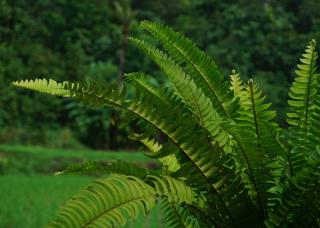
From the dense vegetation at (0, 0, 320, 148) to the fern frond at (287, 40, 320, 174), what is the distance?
1980cm

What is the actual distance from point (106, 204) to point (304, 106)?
20.2 inches

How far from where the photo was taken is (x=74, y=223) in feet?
2.74

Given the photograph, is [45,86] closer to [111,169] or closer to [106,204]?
[111,169]

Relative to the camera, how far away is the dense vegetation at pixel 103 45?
22062 mm

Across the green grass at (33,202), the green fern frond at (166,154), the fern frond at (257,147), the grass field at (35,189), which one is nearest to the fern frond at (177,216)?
the green fern frond at (166,154)

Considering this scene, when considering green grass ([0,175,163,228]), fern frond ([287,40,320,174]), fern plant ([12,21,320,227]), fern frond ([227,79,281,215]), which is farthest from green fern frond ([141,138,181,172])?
green grass ([0,175,163,228])

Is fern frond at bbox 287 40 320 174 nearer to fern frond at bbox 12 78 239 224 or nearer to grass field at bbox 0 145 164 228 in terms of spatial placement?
fern frond at bbox 12 78 239 224

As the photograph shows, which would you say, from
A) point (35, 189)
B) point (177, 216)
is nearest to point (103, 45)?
point (35, 189)

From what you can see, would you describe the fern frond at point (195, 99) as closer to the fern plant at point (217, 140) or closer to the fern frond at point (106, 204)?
the fern plant at point (217, 140)

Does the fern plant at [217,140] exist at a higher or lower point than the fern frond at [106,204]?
higher

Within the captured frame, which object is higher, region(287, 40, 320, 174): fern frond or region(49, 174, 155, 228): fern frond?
region(287, 40, 320, 174): fern frond

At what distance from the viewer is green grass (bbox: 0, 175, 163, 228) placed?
6.14m

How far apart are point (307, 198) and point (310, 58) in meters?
0.27

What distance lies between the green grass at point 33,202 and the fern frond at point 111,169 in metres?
2.79
